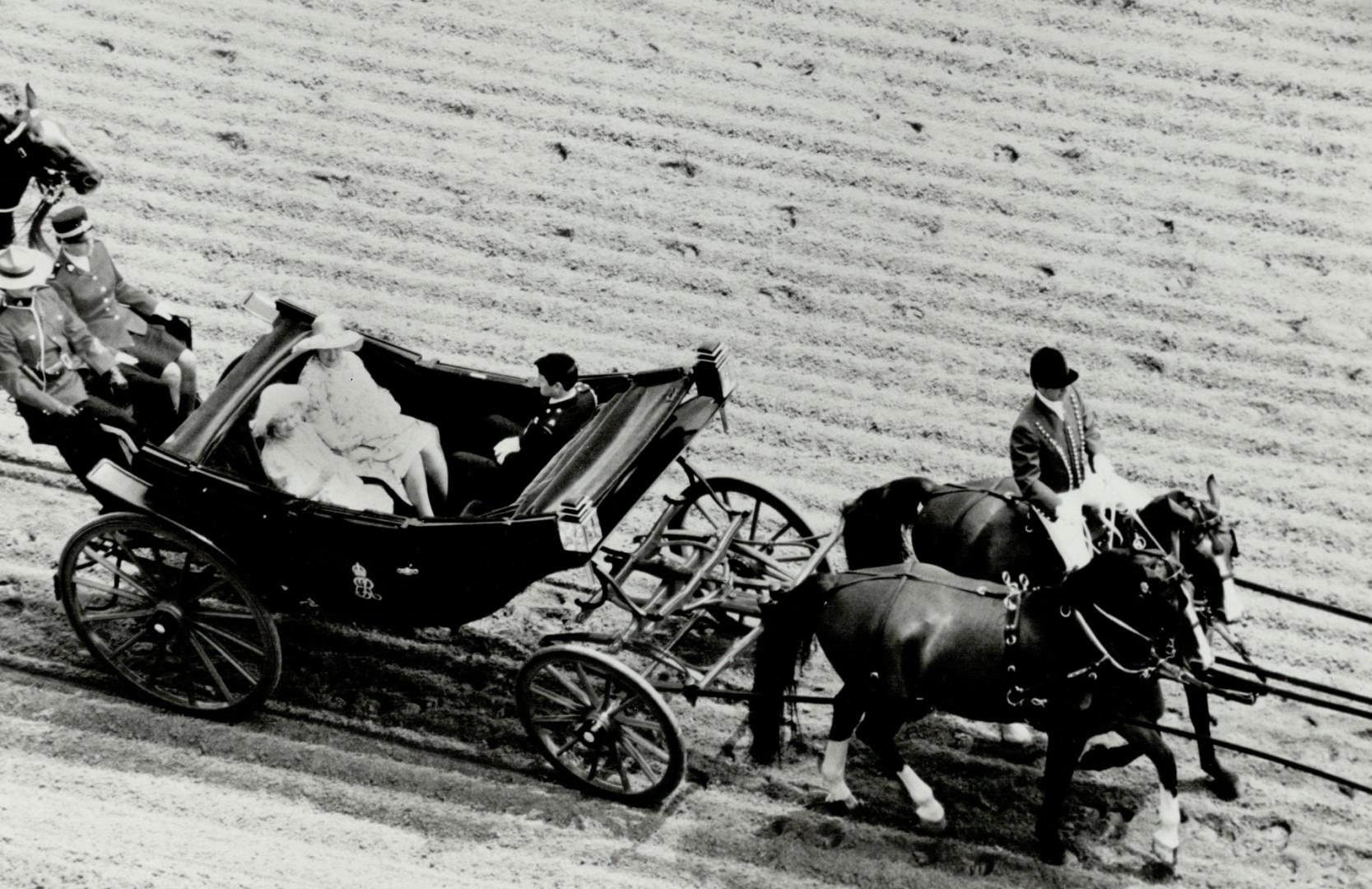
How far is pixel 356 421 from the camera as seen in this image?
6816 millimetres

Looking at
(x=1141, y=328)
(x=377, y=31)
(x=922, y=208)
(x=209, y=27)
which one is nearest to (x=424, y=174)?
(x=377, y=31)

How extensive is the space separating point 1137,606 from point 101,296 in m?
5.05

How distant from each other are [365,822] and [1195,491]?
4.65 m

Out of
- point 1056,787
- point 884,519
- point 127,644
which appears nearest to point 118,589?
point 127,644

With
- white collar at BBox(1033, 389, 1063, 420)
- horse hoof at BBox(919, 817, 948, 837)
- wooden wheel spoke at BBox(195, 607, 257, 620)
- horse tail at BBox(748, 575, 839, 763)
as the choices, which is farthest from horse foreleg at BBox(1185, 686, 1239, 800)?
wooden wheel spoke at BBox(195, 607, 257, 620)

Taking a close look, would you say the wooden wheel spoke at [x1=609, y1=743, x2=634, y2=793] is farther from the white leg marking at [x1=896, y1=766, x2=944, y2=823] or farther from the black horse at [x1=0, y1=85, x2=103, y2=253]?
the black horse at [x1=0, y1=85, x2=103, y2=253]

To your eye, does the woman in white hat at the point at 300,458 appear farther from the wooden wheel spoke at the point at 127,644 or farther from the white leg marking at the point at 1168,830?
the white leg marking at the point at 1168,830

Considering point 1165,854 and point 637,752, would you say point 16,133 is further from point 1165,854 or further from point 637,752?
point 1165,854

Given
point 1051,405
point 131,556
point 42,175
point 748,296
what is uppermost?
point 42,175

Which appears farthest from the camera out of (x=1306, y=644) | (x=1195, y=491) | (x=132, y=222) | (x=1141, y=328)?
(x=132, y=222)

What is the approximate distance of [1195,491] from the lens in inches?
315

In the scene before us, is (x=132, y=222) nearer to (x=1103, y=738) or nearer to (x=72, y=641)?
(x=72, y=641)

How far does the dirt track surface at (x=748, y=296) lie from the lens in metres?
6.15

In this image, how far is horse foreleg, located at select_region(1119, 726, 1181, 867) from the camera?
19.3 ft
